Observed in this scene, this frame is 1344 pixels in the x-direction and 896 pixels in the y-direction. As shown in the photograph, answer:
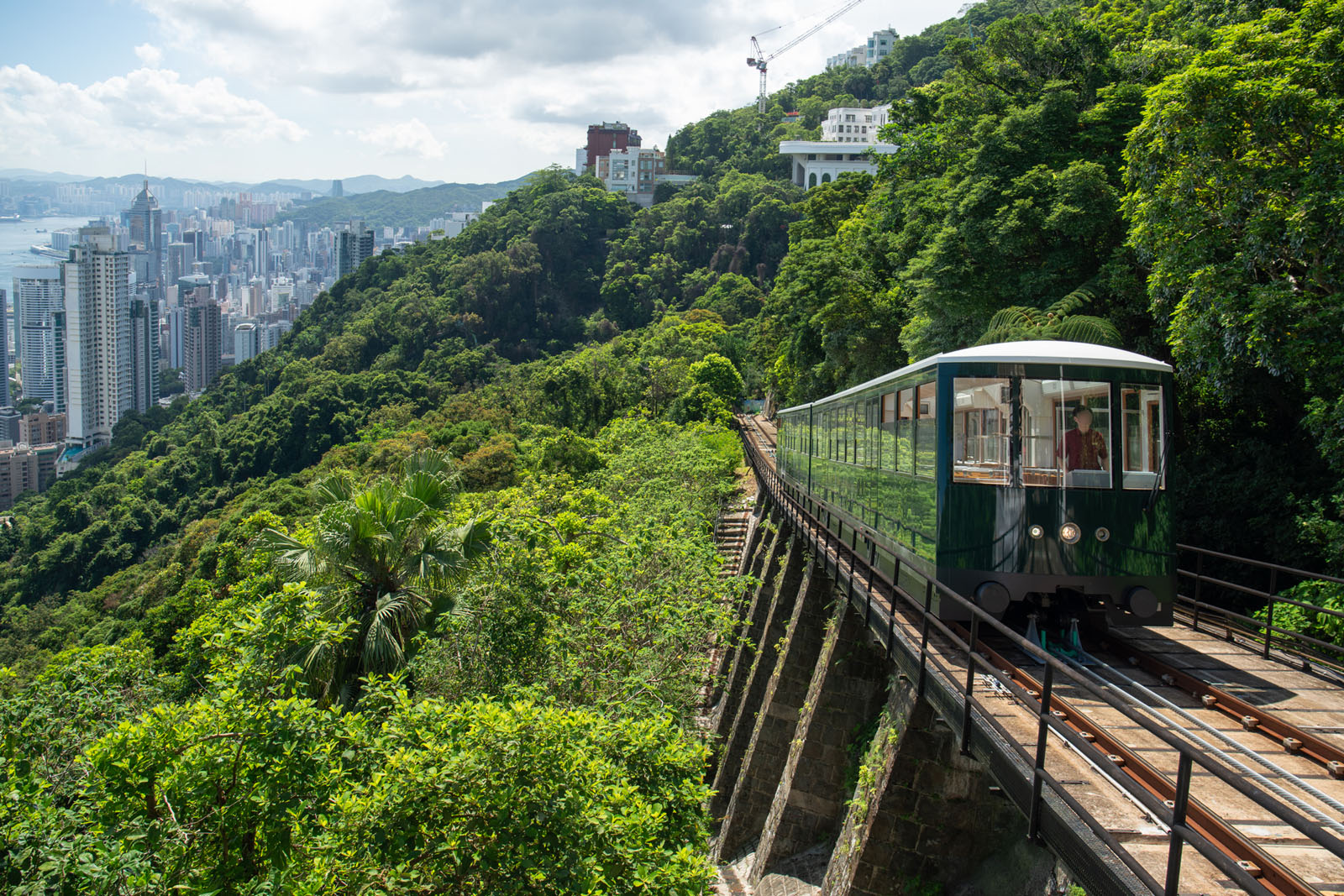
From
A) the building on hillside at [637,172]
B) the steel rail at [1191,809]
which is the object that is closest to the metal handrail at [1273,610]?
the steel rail at [1191,809]

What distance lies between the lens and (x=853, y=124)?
10612 centimetres

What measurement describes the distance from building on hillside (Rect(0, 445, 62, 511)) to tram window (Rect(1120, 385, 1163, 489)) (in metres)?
124

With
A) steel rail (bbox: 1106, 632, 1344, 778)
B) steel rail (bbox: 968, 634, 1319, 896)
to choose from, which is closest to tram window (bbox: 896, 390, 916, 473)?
steel rail (bbox: 1106, 632, 1344, 778)

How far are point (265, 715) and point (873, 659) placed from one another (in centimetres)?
726

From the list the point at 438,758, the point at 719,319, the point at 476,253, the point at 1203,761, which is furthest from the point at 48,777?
the point at 476,253

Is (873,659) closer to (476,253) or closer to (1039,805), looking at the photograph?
(1039,805)

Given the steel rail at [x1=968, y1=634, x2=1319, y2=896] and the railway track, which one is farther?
the railway track

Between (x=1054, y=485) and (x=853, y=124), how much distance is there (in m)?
107

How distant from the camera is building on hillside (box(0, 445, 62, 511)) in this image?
10900cm

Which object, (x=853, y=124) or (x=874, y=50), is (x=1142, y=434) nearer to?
(x=853, y=124)

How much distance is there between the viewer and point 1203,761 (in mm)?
3471

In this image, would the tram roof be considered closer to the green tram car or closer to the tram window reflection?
the green tram car

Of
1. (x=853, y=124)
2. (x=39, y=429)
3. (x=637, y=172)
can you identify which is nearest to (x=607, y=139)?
(x=637, y=172)

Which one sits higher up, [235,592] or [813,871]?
[235,592]
